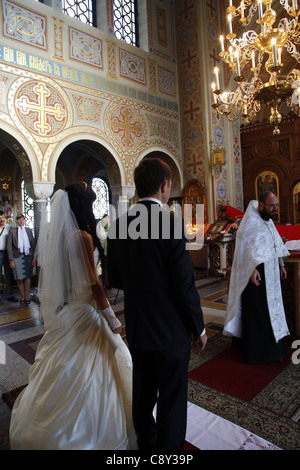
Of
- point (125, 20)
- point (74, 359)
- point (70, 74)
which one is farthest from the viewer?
point (125, 20)

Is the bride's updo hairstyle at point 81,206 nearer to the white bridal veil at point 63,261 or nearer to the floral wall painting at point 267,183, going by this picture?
the white bridal veil at point 63,261

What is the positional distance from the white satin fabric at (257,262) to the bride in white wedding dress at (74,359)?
1600mm

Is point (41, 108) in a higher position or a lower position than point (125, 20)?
lower

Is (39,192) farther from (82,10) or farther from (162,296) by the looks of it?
(162,296)

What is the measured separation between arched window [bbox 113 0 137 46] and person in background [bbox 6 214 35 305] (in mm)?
6005

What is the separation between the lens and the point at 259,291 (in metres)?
3.32

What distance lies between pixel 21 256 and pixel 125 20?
726cm

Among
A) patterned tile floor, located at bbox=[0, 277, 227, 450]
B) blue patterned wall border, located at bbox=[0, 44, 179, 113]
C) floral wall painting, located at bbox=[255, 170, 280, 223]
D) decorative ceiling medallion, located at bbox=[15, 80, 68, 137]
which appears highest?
blue patterned wall border, located at bbox=[0, 44, 179, 113]

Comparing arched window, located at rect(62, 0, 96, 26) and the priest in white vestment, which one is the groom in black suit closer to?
the priest in white vestment

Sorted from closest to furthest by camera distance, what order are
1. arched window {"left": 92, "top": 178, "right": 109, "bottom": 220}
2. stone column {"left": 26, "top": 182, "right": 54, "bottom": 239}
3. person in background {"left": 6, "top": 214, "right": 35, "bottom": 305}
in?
person in background {"left": 6, "top": 214, "right": 35, "bottom": 305} → stone column {"left": 26, "top": 182, "right": 54, "bottom": 239} → arched window {"left": 92, "top": 178, "right": 109, "bottom": 220}

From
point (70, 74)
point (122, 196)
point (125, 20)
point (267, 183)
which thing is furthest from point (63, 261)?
point (267, 183)

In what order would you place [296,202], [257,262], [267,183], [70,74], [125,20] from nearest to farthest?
[257,262], [70,74], [125,20], [296,202], [267,183]

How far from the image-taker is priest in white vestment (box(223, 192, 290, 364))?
323cm

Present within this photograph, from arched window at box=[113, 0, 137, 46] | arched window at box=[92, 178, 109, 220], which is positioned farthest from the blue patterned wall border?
arched window at box=[92, 178, 109, 220]
